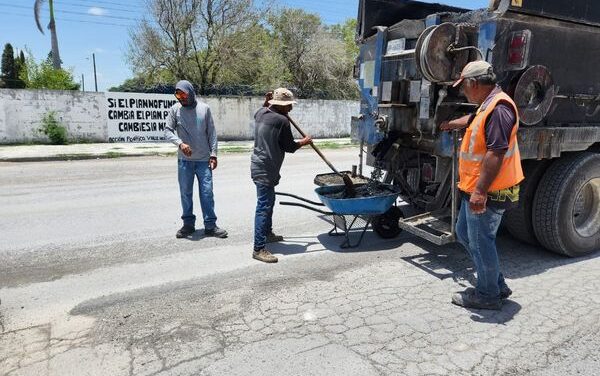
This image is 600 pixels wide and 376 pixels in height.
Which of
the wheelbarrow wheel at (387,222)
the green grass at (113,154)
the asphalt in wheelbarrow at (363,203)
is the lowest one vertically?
the green grass at (113,154)

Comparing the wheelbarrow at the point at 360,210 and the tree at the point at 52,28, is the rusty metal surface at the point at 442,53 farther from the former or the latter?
the tree at the point at 52,28

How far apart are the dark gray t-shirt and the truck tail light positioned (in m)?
2.01

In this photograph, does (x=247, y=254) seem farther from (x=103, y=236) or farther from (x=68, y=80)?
(x=68, y=80)

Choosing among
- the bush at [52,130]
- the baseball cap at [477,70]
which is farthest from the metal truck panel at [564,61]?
the bush at [52,130]

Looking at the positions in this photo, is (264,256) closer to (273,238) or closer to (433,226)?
(273,238)

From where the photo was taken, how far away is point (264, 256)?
14.7 feet

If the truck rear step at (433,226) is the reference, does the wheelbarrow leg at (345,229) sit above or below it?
below

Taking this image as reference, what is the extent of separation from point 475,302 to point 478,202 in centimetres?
81

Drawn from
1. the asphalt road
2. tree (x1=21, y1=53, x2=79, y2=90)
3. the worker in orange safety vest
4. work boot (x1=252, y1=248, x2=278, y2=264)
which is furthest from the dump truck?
tree (x1=21, y1=53, x2=79, y2=90)

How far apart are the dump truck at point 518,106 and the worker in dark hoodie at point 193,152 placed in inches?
73.6

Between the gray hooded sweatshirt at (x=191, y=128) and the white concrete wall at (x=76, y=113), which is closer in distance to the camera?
the gray hooded sweatshirt at (x=191, y=128)

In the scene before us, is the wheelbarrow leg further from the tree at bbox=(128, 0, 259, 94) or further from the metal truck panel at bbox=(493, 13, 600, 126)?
the tree at bbox=(128, 0, 259, 94)

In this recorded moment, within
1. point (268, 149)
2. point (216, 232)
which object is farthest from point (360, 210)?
point (216, 232)

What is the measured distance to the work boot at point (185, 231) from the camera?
5258 millimetres
